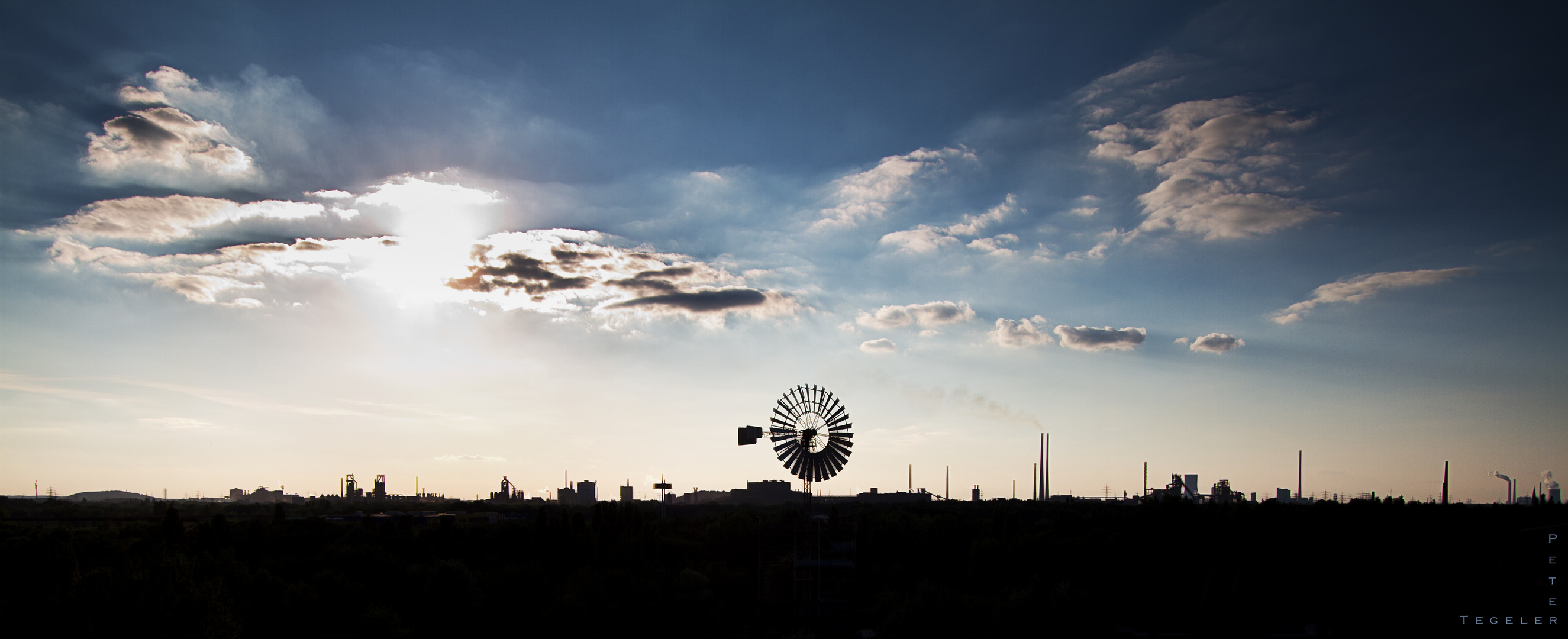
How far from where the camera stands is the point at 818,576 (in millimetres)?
48531

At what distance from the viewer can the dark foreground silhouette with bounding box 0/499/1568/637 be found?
161ft

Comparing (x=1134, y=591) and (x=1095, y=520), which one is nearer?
(x=1134, y=591)

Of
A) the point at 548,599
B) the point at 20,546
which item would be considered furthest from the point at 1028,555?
the point at 20,546

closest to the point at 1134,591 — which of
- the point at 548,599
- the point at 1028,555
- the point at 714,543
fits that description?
the point at 1028,555

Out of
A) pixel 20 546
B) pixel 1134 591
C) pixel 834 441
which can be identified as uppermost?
pixel 834 441

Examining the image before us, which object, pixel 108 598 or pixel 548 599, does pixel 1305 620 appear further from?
pixel 108 598

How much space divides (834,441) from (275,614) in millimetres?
33941

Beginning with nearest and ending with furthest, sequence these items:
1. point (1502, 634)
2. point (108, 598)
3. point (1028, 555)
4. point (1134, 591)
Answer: point (1502, 634), point (108, 598), point (1134, 591), point (1028, 555)

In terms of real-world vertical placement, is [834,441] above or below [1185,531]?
above

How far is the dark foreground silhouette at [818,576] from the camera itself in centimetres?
4909

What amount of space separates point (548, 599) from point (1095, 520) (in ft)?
208

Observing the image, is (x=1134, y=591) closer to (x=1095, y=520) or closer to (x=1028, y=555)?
(x=1028, y=555)

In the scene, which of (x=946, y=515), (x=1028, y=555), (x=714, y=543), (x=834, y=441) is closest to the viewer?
(x=834, y=441)

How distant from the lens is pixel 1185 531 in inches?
3194
